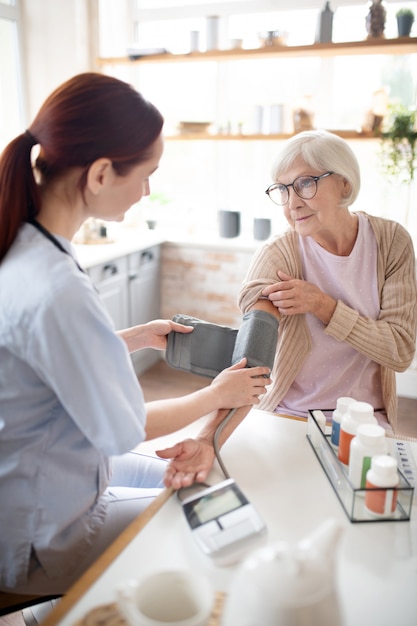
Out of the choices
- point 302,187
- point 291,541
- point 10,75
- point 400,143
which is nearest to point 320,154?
point 302,187

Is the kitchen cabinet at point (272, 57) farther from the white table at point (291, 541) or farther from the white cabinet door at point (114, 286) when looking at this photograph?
the white table at point (291, 541)

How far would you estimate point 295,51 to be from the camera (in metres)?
3.21

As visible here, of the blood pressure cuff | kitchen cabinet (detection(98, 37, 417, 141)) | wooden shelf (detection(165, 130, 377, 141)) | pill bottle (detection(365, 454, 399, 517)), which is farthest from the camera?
wooden shelf (detection(165, 130, 377, 141))

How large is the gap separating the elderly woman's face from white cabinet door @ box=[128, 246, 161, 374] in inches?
73.8

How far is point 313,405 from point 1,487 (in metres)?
0.92

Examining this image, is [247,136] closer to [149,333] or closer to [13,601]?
[149,333]

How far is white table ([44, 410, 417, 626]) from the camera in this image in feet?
2.48

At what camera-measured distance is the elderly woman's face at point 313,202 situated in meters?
1.52

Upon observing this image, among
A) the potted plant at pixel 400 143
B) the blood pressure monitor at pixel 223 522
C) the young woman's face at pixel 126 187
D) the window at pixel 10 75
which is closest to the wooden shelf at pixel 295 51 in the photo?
the potted plant at pixel 400 143

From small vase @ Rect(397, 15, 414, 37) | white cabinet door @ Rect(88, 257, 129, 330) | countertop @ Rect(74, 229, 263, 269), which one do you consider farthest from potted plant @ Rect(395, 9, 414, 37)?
white cabinet door @ Rect(88, 257, 129, 330)

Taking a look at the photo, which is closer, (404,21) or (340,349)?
(340,349)

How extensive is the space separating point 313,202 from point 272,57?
2192mm

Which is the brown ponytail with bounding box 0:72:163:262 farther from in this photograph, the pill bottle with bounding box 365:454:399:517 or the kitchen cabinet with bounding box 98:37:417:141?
the kitchen cabinet with bounding box 98:37:417:141

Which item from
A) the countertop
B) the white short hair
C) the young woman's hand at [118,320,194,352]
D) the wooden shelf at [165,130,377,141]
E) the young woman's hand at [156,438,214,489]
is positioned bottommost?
the young woman's hand at [156,438,214,489]
